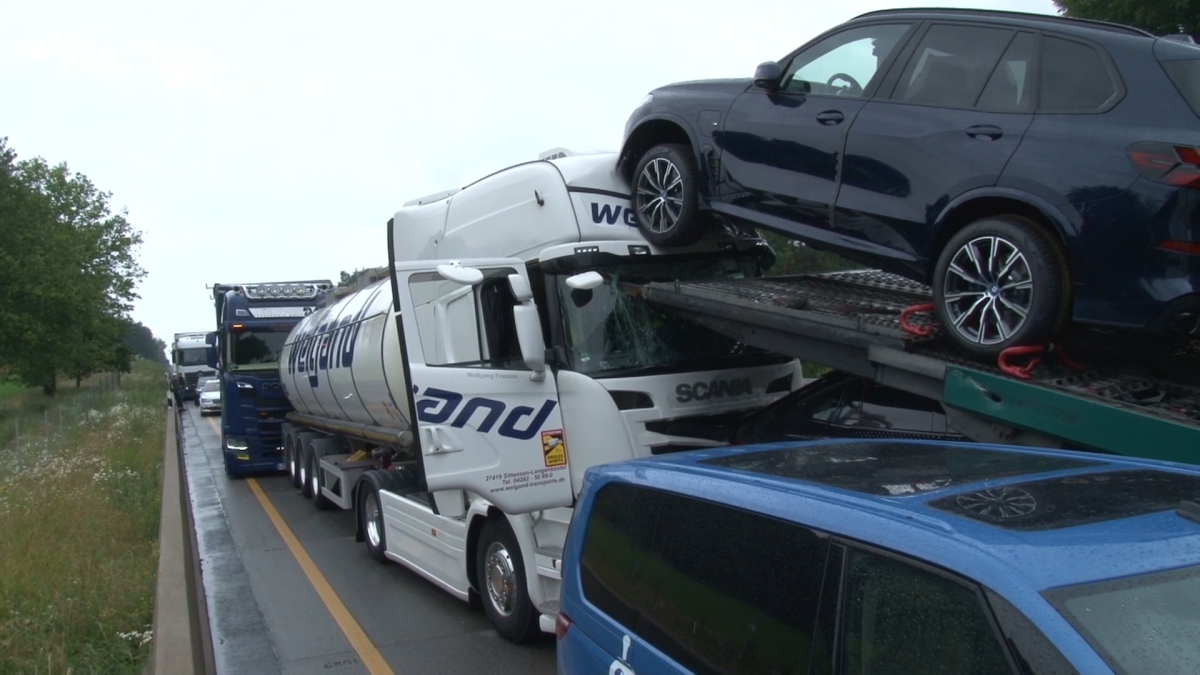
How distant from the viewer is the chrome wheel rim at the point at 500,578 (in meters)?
7.13

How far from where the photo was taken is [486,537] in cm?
746

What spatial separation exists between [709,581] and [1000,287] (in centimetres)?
250

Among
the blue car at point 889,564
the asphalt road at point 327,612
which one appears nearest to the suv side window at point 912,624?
the blue car at point 889,564

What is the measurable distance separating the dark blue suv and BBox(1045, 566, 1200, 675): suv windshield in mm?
2444

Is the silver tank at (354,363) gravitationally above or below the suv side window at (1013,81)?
below

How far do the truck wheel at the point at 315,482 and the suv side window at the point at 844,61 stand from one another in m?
9.87

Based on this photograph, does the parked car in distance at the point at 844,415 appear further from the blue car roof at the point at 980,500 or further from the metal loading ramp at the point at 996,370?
the blue car roof at the point at 980,500

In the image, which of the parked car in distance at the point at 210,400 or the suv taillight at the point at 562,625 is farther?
the parked car in distance at the point at 210,400

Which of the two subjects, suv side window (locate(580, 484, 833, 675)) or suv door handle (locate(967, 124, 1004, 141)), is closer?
suv side window (locate(580, 484, 833, 675))

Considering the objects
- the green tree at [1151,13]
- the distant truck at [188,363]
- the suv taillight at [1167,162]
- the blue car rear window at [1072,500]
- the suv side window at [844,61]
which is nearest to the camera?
the blue car rear window at [1072,500]

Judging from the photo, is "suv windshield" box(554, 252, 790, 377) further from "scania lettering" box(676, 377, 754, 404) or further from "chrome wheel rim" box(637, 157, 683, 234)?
"chrome wheel rim" box(637, 157, 683, 234)

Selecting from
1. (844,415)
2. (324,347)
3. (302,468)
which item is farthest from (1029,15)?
(302,468)

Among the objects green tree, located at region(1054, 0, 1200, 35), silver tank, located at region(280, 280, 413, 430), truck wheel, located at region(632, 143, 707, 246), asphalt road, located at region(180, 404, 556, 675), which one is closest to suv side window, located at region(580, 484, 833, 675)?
asphalt road, located at region(180, 404, 556, 675)

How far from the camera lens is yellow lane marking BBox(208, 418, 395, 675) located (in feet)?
23.3
